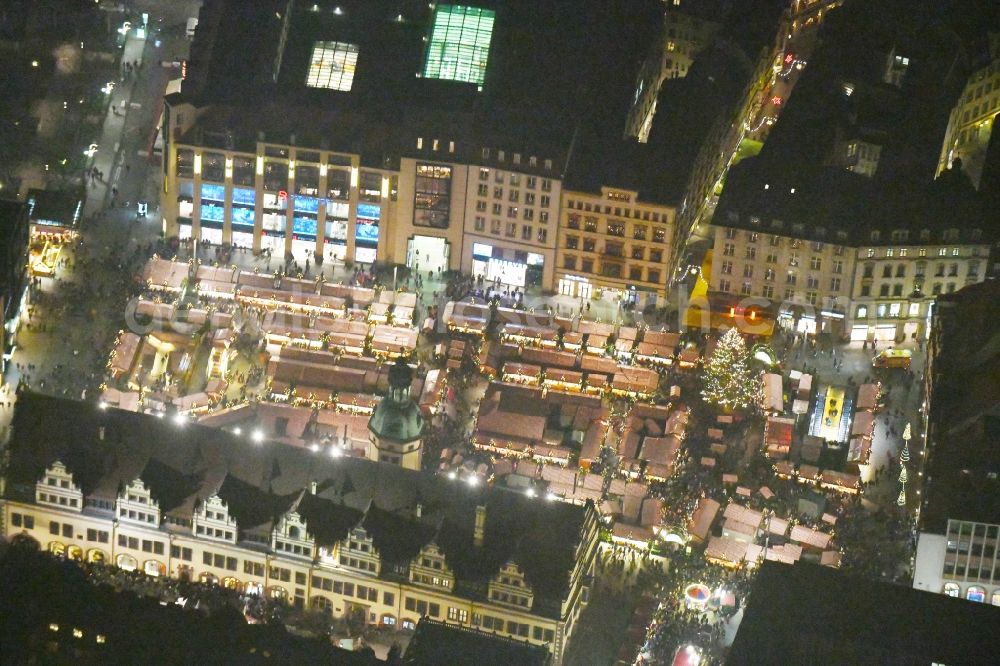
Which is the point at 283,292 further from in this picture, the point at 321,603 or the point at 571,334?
the point at 321,603

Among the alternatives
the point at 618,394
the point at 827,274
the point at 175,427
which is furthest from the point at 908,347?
the point at 175,427

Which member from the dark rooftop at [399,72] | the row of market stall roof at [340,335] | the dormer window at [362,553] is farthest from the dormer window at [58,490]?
the dark rooftop at [399,72]

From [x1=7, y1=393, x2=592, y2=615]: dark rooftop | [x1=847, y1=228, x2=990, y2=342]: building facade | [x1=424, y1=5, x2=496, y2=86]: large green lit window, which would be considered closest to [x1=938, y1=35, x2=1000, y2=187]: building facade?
[x1=847, y1=228, x2=990, y2=342]: building facade

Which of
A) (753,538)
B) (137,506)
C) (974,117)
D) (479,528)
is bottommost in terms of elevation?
(137,506)

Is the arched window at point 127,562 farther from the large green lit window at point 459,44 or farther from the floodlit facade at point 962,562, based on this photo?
the large green lit window at point 459,44

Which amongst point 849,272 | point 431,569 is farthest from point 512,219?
point 431,569

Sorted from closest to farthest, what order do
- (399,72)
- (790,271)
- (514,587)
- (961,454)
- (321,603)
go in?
(514,587) < (321,603) < (961,454) < (790,271) < (399,72)
